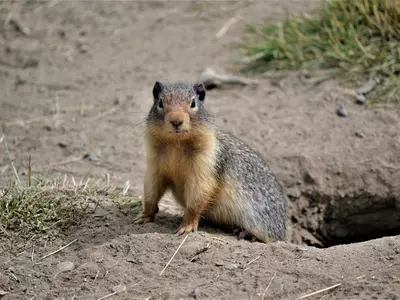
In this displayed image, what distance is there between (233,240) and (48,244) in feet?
4.78

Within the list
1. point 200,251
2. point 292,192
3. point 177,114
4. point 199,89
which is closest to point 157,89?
point 199,89

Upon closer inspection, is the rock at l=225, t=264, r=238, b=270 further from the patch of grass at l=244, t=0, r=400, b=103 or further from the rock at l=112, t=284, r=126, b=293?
the patch of grass at l=244, t=0, r=400, b=103

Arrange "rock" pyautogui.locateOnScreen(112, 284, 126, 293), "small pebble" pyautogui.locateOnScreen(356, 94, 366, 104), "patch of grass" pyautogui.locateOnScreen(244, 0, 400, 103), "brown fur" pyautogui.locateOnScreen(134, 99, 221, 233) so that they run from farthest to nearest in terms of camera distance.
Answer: "patch of grass" pyautogui.locateOnScreen(244, 0, 400, 103), "small pebble" pyautogui.locateOnScreen(356, 94, 366, 104), "brown fur" pyautogui.locateOnScreen(134, 99, 221, 233), "rock" pyautogui.locateOnScreen(112, 284, 126, 293)

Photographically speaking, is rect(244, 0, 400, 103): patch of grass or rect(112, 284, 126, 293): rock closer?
rect(112, 284, 126, 293): rock

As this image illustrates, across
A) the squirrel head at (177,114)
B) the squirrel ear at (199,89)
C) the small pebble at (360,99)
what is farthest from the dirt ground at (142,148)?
the squirrel ear at (199,89)

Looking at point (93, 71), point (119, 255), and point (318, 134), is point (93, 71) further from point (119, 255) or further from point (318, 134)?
point (119, 255)

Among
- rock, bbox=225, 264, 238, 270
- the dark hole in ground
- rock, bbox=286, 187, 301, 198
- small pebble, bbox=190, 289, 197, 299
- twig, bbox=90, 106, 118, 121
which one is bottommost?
the dark hole in ground

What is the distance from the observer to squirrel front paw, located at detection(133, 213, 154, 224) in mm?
5807

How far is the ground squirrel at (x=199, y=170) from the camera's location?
5387 mm

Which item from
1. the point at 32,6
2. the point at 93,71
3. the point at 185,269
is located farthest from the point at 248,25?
the point at 185,269

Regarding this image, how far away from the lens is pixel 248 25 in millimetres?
9797

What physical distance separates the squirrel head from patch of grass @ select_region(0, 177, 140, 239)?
0.97 m

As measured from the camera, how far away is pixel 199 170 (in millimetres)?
5527

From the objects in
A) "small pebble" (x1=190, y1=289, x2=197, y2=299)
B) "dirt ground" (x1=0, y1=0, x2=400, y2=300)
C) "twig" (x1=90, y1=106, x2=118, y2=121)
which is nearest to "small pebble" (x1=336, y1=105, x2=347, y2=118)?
"dirt ground" (x1=0, y1=0, x2=400, y2=300)
